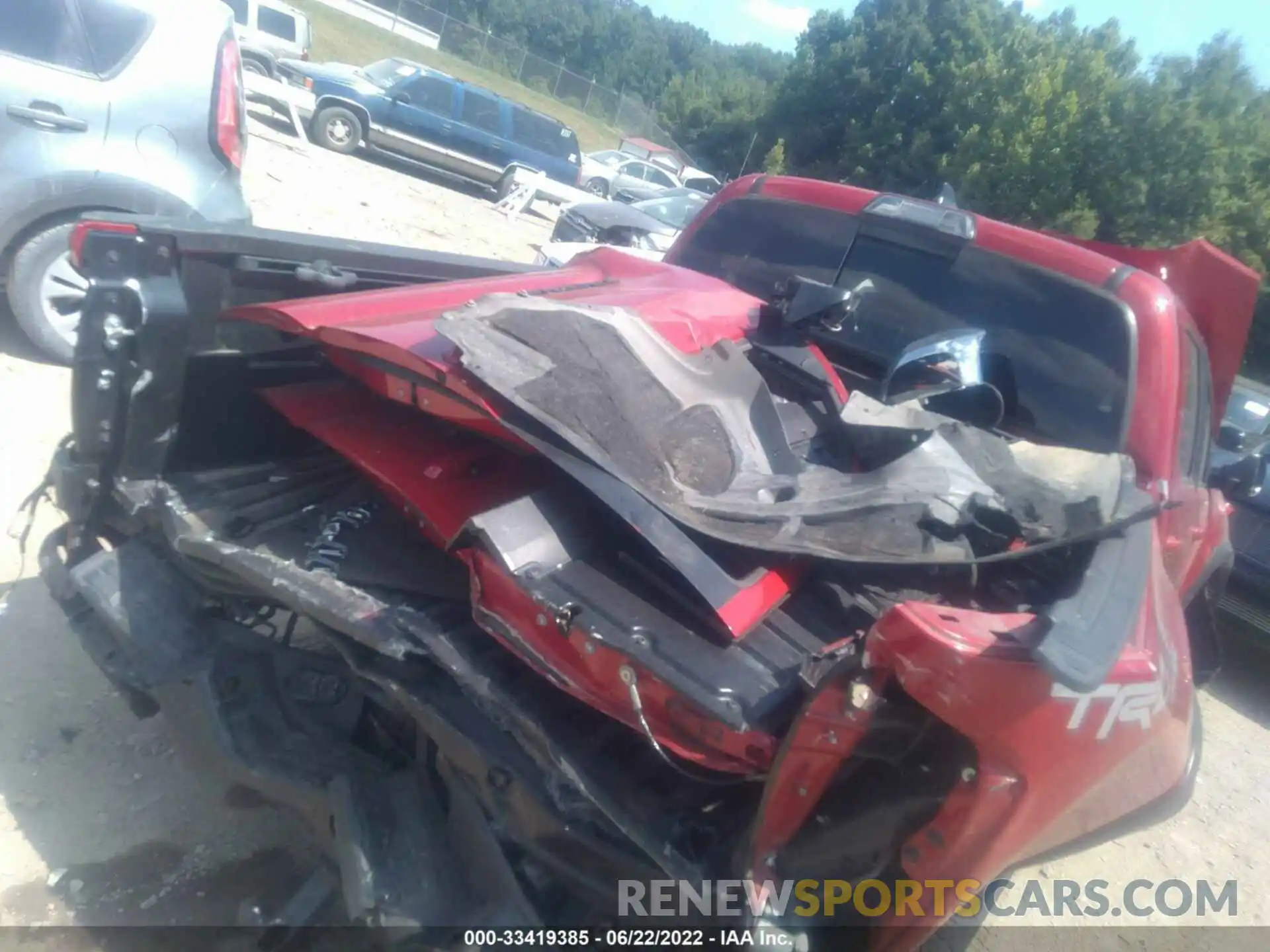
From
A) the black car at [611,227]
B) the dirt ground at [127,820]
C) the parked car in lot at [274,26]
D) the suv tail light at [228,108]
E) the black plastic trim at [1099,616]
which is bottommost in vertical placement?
the parked car in lot at [274,26]

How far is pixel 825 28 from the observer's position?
4128 centimetres

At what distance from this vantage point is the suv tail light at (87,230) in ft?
8.12

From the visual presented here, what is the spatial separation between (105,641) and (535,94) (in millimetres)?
42743

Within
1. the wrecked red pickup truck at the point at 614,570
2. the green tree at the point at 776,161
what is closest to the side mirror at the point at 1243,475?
the wrecked red pickup truck at the point at 614,570

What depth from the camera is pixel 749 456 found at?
2.44 meters

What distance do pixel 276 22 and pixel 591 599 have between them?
856 inches

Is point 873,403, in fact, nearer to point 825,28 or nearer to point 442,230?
point 442,230

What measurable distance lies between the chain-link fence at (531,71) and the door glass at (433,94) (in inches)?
1029

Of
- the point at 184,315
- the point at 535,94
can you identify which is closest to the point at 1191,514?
the point at 184,315

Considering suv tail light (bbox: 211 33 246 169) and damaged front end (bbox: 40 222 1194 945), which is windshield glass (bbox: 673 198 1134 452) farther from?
suv tail light (bbox: 211 33 246 169)

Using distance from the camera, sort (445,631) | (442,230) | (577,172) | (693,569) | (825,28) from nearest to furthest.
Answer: (693,569) → (445,631) → (442,230) → (577,172) → (825,28)

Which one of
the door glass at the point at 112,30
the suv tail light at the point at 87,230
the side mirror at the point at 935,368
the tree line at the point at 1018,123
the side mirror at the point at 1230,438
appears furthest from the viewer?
the tree line at the point at 1018,123

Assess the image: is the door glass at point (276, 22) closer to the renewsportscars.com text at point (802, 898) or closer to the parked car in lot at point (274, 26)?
the parked car in lot at point (274, 26)

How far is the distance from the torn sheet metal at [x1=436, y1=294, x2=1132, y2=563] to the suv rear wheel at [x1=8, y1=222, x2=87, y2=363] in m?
3.29
